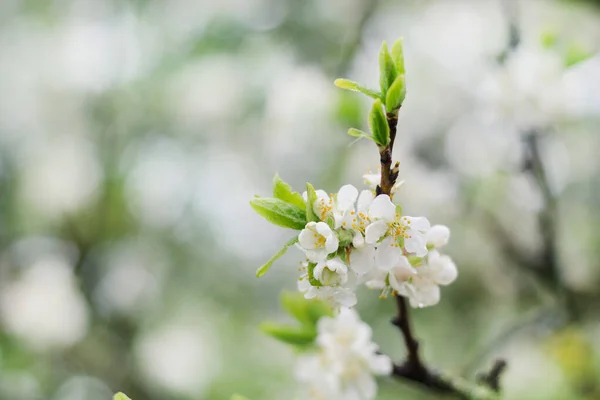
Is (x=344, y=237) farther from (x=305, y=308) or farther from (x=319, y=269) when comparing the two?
(x=305, y=308)

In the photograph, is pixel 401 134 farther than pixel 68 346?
No

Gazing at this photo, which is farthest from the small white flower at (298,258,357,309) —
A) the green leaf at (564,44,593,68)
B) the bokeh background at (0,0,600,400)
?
the bokeh background at (0,0,600,400)

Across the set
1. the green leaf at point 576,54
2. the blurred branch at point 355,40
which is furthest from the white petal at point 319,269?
the blurred branch at point 355,40

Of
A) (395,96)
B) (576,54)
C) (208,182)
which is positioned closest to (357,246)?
(395,96)

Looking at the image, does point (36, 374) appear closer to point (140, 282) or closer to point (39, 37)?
point (140, 282)

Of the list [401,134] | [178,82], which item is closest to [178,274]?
[178,82]

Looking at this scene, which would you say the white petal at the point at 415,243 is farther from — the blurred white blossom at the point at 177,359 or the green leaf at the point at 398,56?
the blurred white blossom at the point at 177,359

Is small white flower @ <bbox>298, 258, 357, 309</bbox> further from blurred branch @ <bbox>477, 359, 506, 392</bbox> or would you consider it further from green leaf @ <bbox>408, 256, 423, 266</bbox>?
blurred branch @ <bbox>477, 359, 506, 392</bbox>
